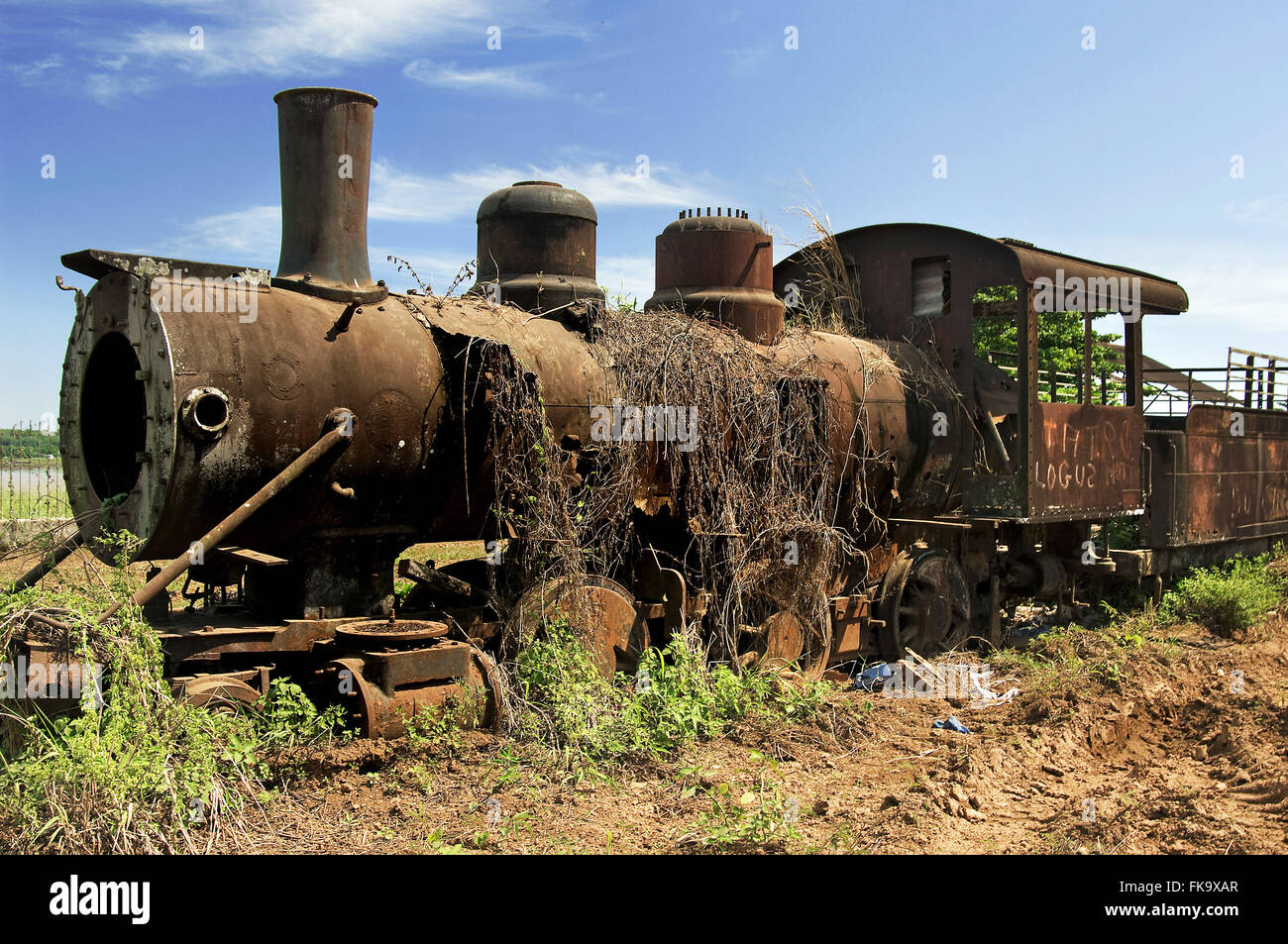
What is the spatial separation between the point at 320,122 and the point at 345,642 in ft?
9.05

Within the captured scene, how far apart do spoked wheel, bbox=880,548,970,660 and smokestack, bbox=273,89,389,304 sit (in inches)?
186

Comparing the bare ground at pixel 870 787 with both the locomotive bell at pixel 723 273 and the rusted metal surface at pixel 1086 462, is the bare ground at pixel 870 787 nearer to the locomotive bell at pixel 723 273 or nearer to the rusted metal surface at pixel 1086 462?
the rusted metal surface at pixel 1086 462

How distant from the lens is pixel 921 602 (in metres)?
8.31

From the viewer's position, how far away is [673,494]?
21.0 feet

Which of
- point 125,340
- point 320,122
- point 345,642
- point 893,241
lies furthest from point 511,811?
point 893,241

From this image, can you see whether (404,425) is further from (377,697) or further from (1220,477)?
(1220,477)

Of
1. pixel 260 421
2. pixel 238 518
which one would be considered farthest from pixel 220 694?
pixel 260 421

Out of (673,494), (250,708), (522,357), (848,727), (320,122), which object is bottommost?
(848,727)

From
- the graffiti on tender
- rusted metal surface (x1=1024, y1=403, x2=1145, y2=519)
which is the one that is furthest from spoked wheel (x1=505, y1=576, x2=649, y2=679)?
the graffiti on tender

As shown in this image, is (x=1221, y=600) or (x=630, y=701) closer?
(x=630, y=701)

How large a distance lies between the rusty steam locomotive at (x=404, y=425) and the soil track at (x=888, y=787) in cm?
45

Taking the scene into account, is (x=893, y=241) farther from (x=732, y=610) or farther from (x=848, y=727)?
(x=848, y=727)

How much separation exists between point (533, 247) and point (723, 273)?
1596mm
